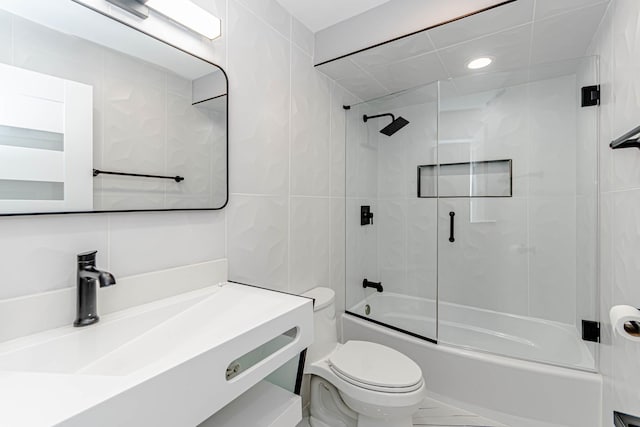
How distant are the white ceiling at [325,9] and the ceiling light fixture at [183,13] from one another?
1.94 ft

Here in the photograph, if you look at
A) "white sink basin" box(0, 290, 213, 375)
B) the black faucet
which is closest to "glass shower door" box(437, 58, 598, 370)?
"white sink basin" box(0, 290, 213, 375)

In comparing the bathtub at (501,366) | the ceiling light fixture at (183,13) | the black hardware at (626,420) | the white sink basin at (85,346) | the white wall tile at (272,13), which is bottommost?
the bathtub at (501,366)

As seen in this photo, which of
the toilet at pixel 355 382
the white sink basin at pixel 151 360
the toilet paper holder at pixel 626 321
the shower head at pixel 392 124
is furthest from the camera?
the shower head at pixel 392 124

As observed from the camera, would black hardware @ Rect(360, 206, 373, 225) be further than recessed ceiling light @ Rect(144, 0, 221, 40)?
Yes

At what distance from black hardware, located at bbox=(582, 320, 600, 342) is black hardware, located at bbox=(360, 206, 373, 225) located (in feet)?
4.84

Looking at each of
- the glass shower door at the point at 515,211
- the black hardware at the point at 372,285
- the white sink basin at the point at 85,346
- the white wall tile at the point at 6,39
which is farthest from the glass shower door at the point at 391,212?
the white wall tile at the point at 6,39

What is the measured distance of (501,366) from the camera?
1589 millimetres

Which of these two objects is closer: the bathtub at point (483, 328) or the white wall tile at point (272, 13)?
the white wall tile at point (272, 13)

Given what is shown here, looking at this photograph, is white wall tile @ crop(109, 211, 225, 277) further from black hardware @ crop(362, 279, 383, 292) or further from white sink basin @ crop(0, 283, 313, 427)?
black hardware @ crop(362, 279, 383, 292)

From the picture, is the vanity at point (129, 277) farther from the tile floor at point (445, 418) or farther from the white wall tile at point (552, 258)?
the white wall tile at point (552, 258)

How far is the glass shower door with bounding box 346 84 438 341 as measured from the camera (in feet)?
7.52

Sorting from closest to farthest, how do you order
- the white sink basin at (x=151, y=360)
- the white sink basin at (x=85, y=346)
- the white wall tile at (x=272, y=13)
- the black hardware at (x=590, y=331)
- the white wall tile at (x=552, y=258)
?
the white sink basin at (x=151, y=360) → the white sink basin at (x=85, y=346) → the white wall tile at (x=272, y=13) → the black hardware at (x=590, y=331) → the white wall tile at (x=552, y=258)

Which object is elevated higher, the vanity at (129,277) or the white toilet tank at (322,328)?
the vanity at (129,277)

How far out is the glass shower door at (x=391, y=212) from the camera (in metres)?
2.29
